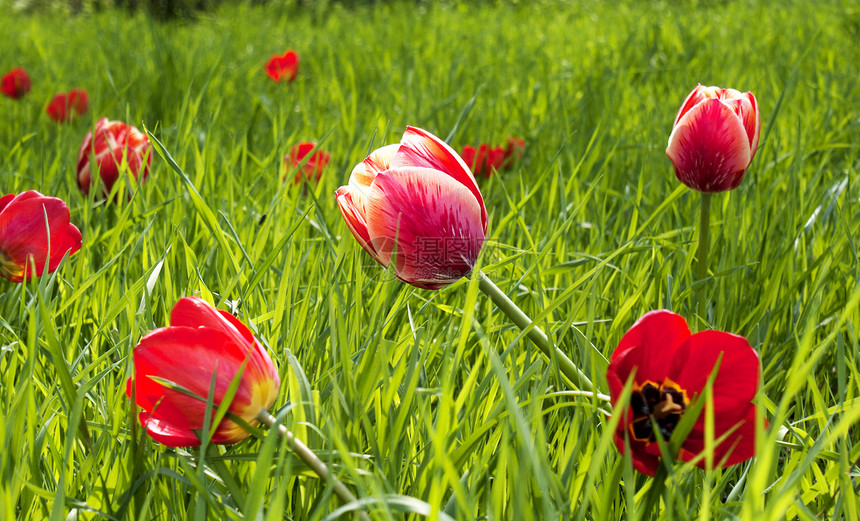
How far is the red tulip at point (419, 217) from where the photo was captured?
1.90ft

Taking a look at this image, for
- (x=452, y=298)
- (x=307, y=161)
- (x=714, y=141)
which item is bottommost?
(x=452, y=298)

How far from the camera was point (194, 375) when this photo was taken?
48 centimetres

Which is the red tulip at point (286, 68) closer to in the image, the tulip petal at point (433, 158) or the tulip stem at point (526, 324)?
the tulip petal at point (433, 158)

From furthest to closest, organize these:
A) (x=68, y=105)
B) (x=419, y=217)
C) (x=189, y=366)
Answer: (x=68, y=105) < (x=419, y=217) < (x=189, y=366)

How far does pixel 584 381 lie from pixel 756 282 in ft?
1.49

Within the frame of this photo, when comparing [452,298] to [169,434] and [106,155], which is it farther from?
[106,155]

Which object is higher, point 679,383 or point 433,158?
point 433,158

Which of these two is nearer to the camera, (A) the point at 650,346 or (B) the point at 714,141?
(A) the point at 650,346

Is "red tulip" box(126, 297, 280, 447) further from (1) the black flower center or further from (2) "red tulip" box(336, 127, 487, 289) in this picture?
(1) the black flower center

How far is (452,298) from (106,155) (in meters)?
0.62

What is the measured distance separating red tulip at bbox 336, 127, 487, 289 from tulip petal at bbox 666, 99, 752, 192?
312mm

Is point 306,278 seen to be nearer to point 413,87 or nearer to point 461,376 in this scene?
point 461,376

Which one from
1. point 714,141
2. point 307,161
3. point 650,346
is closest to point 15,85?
point 307,161

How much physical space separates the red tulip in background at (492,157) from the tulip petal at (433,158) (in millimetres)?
692
